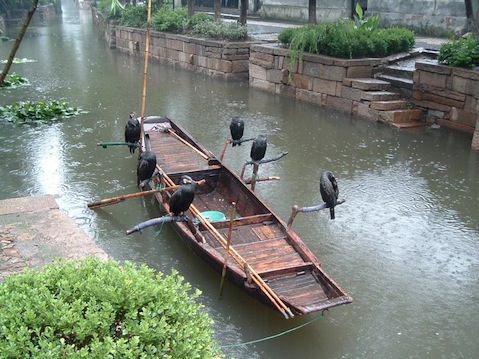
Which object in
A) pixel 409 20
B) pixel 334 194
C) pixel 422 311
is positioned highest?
pixel 409 20

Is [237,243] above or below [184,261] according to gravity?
above

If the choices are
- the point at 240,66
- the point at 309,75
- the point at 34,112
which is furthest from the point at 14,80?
the point at 309,75

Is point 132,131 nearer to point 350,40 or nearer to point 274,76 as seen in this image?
point 350,40

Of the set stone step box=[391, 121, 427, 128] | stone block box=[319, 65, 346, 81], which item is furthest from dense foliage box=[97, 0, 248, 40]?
stone step box=[391, 121, 427, 128]

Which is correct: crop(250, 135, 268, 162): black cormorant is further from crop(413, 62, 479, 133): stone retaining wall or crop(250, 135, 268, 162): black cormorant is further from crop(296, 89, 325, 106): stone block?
crop(296, 89, 325, 106): stone block

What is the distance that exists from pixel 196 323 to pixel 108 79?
14.5 meters

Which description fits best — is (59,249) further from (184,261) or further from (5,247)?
(184,261)

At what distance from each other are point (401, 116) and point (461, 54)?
164 cm

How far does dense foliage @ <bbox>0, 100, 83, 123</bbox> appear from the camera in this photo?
11453 mm

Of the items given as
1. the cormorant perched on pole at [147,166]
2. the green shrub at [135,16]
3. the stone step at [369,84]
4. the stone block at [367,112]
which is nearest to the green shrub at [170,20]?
the green shrub at [135,16]

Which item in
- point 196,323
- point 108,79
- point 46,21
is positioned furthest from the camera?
point 46,21

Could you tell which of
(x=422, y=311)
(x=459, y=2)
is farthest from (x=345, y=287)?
(x=459, y=2)

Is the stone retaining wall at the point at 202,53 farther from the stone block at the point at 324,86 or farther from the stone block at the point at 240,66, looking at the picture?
the stone block at the point at 324,86

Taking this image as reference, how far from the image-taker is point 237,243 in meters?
5.69
